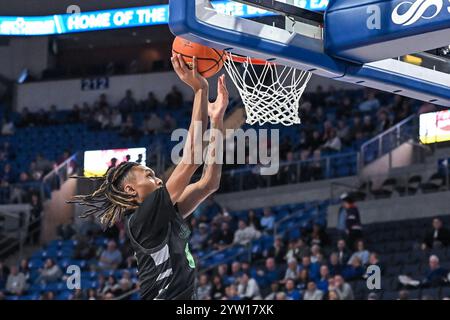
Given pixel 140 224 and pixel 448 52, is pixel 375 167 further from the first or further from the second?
pixel 140 224

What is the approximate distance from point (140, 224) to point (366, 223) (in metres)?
9.99

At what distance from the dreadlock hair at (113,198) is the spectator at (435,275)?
7190mm

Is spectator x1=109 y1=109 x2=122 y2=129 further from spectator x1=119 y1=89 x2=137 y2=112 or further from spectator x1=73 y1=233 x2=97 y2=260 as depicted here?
spectator x1=73 y1=233 x2=97 y2=260

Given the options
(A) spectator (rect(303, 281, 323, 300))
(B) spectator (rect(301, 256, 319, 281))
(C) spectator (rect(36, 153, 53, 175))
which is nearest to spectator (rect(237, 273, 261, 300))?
(B) spectator (rect(301, 256, 319, 281))

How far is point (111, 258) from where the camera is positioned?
14.4 m

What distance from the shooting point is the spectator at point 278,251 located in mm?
12898

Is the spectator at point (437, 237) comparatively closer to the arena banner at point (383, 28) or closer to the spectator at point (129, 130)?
the arena banner at point (383, 28)

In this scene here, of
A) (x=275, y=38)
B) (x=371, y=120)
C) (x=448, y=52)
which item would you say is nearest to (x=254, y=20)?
(x=275, y=38)

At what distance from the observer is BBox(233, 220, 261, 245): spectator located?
13.9 metres

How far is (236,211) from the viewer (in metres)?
16.0

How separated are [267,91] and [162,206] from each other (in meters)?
2.28

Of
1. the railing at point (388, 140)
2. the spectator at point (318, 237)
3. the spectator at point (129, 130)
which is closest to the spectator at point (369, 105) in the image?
the railing at point (388, 140)

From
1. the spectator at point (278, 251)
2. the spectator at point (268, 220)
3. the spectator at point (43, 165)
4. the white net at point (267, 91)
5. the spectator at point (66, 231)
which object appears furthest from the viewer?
the spectator at point (43, 165)

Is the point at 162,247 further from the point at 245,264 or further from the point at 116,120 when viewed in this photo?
the point at 116,120
